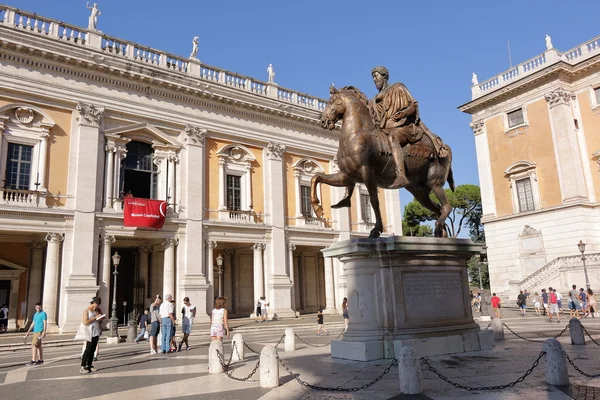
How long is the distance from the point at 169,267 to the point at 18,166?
8022mm

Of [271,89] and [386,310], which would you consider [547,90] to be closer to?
[271,89]

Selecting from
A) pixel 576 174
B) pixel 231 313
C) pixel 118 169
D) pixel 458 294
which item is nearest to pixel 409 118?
pixel 458 294

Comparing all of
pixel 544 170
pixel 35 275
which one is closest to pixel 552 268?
pixel 544 170

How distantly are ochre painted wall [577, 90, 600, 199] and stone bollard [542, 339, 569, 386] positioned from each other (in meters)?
26.9

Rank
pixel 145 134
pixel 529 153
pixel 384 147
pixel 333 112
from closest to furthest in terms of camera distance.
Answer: pixel 384 147
pixel 333 112
pixel 145 134
pixel 529 153

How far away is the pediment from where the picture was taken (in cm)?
2256

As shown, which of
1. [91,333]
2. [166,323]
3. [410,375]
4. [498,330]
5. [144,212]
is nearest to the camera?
[410,375]

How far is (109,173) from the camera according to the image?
72.3 ft

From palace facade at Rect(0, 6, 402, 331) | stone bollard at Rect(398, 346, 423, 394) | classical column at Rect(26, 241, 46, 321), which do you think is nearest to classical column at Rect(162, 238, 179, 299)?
palace facade at Rect(0, 6, 402, 331)

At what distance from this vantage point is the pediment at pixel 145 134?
888 inches

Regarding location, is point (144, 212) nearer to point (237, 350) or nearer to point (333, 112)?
point (237, 350)

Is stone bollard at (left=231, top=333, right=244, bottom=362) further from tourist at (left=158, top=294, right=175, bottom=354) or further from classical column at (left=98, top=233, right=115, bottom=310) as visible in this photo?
classical column at (left=98, top=233, right=115, bottom=310)

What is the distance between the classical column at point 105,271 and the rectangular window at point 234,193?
6.85 m

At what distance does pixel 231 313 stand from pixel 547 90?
24.3 meters
